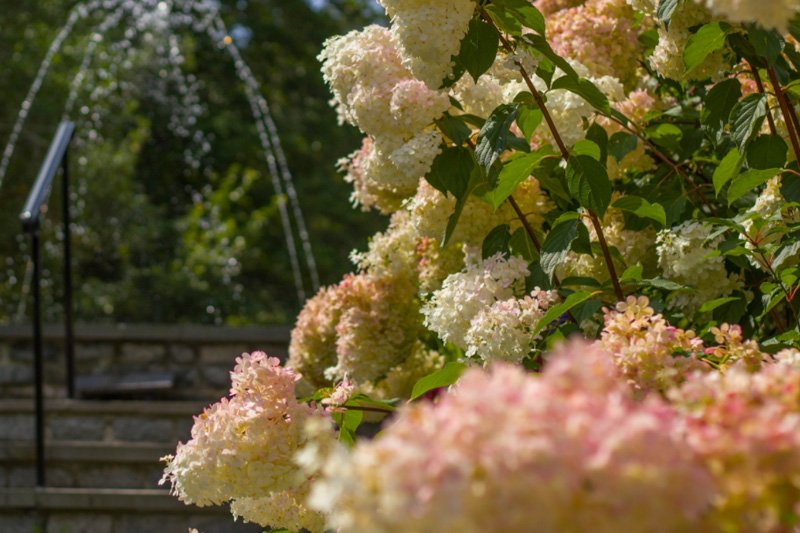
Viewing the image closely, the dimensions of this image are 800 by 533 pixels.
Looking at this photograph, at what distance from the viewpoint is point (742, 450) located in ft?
2.60

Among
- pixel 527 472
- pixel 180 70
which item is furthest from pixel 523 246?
pixel 180 70

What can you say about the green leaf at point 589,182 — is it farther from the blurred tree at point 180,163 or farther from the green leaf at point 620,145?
the blurred tree at point 180,163

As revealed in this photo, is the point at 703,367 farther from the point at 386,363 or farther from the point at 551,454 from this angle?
the point at 386,363

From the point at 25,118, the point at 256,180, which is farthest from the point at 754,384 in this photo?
the point at 256,180

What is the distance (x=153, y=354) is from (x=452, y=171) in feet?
14.3

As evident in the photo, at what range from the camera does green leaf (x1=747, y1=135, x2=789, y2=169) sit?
191 cm

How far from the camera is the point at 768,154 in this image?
1922 mm

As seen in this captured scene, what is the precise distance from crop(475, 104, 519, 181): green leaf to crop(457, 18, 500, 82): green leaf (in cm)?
8

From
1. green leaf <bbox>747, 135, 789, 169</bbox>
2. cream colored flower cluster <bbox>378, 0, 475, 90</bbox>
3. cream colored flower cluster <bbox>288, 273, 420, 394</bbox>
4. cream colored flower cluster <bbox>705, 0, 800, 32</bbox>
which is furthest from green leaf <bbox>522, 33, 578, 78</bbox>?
cream colored flower cluster <bbox>288, 273, 420, 394</bbox>

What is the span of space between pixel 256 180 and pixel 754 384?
40.8 feet

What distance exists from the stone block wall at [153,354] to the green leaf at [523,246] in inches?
153

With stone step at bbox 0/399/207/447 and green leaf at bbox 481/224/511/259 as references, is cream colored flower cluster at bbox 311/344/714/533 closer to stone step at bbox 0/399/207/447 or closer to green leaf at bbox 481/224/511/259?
green leaf at bbox 481/224/511/259

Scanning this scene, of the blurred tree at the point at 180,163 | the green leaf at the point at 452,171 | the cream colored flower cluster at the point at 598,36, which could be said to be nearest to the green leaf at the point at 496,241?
the green leaf at the point at 452,171

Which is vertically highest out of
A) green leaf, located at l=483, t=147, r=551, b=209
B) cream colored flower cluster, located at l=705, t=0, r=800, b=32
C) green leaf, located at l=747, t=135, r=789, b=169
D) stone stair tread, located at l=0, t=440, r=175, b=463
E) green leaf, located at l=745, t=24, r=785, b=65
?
cream colored flower cluster, located at l=705, t=0, r=800, b=32
